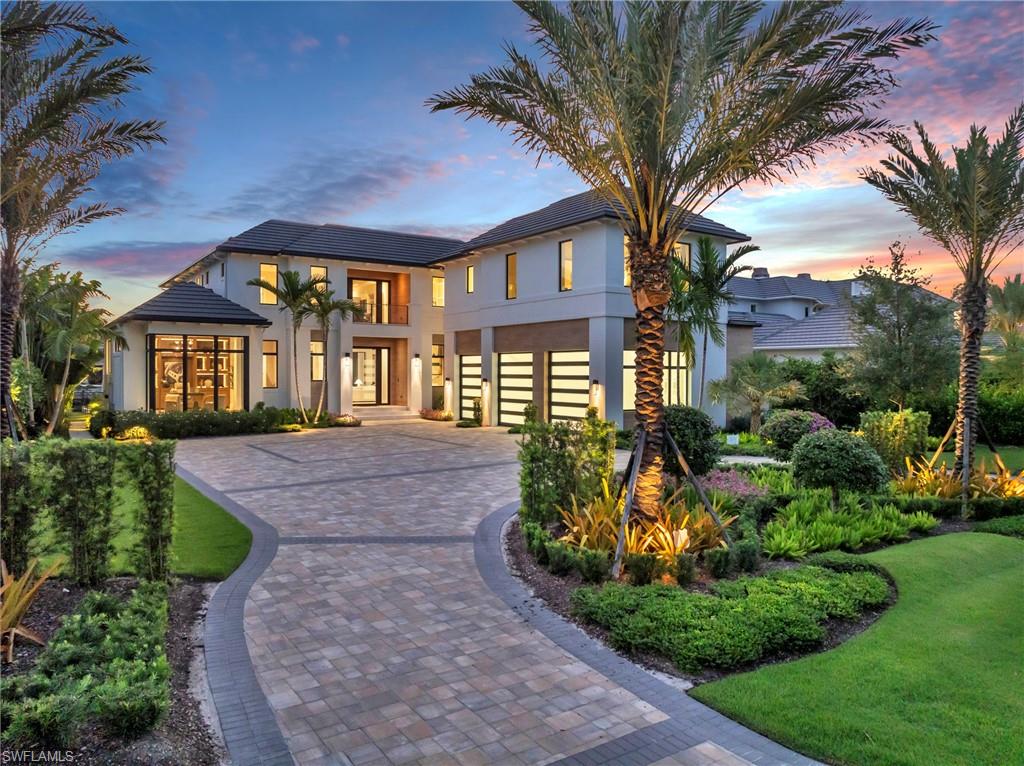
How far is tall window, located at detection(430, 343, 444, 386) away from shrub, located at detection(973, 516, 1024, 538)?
22.3m

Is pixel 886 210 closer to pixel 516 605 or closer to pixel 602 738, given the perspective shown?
pixel 516 605

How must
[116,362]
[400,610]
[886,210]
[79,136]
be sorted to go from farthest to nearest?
[116,362], [886,210], [79,136], [400,610]

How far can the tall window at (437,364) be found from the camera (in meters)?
28.9

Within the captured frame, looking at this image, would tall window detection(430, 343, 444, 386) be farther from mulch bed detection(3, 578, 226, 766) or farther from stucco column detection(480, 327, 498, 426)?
mulch bed detection(3, 578, 226, 766)

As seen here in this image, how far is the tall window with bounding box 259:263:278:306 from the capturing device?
82.9 ft

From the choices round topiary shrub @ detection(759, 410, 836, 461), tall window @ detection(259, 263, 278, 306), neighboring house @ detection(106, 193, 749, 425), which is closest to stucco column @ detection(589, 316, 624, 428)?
neighboring house @ detection(106, 193, 749, 425)

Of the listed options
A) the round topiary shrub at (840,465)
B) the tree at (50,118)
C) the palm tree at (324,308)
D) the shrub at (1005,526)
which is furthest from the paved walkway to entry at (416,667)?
the palm tree at (324,308)

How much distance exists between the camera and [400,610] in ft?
19.3

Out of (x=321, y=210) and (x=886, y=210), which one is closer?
(x=886, y=210)

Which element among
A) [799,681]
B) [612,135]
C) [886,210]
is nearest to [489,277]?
[886,210]

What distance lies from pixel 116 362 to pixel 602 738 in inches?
1075

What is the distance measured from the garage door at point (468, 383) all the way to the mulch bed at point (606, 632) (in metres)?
17.0

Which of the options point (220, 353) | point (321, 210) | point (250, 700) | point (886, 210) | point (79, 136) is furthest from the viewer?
point (321, 210)

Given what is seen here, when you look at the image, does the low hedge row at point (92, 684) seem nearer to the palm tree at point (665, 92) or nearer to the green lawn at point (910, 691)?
the green lawn at point (910, 691)
